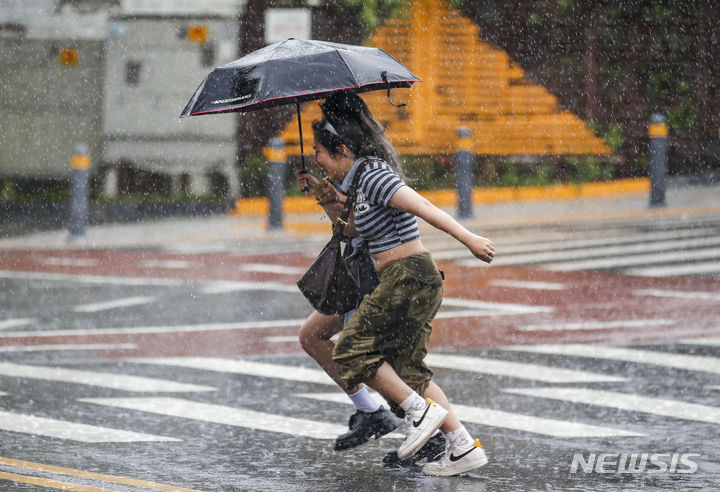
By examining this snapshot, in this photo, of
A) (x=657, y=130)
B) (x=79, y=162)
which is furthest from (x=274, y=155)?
(x=657, y=130)

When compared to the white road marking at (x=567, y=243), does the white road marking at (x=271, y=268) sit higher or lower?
higher

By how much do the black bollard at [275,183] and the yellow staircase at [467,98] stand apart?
11.4 ft

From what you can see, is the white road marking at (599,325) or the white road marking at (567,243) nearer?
the white road marking at (599,325)

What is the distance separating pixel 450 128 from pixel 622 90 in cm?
365

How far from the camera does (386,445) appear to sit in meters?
7.38

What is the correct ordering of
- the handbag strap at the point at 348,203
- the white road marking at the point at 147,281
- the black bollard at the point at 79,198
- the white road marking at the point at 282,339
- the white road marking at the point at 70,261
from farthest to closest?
the black bollard at the point at 79,198 → the white road marking at the point at 70,261 → the white road marking at the point at 147,281 → the white road marking at the point at 282,339 → the handbag strap at the point at 348,203

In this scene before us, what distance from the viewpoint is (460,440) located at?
6.51 m

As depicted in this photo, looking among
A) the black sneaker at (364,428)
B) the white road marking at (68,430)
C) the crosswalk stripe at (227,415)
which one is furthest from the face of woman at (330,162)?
the white road marking at (68,430)

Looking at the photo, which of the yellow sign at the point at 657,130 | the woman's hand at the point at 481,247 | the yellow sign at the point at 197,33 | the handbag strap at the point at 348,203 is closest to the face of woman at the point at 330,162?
the handbag strap at the point at 348,203

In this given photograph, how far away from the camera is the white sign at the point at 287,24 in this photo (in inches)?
842

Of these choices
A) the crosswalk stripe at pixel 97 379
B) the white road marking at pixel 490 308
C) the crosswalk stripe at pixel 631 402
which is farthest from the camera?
the white road marking at pixel 490 308

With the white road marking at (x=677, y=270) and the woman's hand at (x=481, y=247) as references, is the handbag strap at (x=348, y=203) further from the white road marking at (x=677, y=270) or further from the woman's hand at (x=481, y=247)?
the white road marking at (x=677, y=270)

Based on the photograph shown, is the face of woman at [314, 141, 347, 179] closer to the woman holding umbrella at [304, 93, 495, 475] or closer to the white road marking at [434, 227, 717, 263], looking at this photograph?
the woman holding umbrella at [304, 93, 495, 475]

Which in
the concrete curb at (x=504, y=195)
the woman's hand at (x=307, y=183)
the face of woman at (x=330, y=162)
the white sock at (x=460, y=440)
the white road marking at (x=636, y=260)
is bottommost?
the concrete curb at (x=504, y=195)
